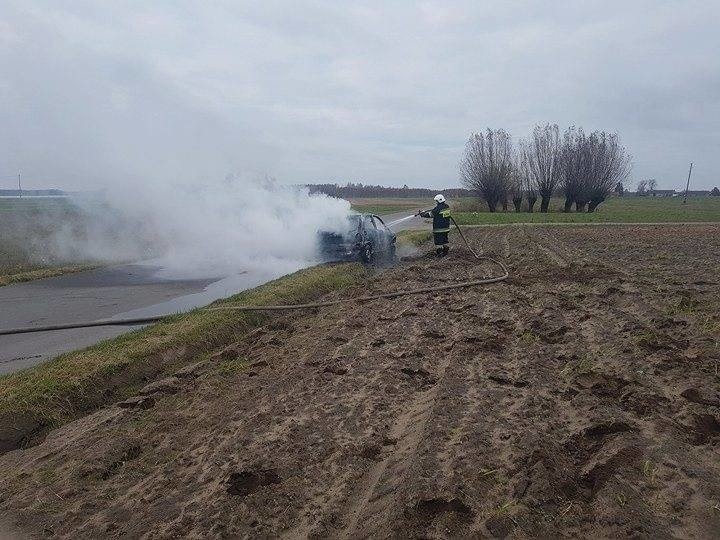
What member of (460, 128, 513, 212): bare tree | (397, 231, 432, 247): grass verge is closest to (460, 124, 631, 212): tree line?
(460, 128, 513, 212): bare tree

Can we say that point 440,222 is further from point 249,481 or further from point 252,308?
point 249,481

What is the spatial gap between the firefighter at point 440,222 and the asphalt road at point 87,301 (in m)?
5.18

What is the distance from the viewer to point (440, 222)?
53.2 feet

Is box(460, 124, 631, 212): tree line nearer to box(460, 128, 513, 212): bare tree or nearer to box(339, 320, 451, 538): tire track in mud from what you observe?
box(460, 128, 513, 212): bare tree

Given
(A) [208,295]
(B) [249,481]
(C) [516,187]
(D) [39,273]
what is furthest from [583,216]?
(B) [249,481]

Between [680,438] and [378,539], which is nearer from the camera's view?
[378,539]

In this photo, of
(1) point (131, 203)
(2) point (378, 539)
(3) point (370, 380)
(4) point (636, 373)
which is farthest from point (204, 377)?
(1) point (131, 203)

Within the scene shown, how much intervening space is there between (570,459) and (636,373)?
2089 millimetres

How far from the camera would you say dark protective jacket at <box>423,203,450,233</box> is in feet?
52.4

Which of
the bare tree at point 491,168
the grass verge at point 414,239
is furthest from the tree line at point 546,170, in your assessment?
the grass verge at point 414,239

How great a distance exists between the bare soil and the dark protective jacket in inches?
318

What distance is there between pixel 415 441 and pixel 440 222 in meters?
12.3

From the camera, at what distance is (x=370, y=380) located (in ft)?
19.7

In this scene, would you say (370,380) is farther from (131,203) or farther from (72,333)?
(131,203)
